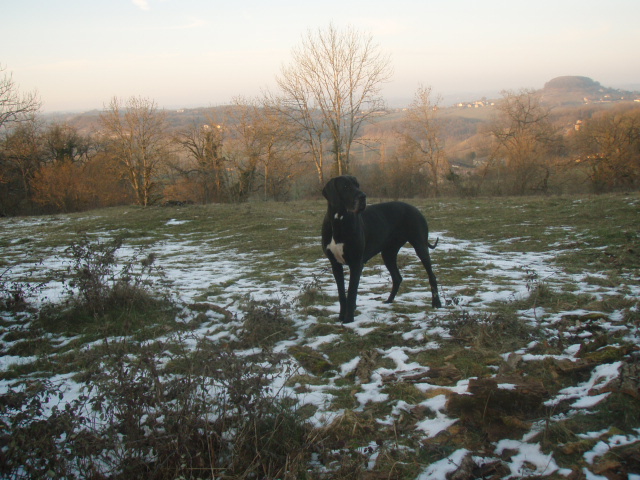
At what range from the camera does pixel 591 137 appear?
26.9 m

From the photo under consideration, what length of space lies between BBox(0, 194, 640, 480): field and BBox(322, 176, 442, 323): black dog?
0.47 meters

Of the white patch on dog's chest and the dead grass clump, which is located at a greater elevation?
the white patch on dog's chest

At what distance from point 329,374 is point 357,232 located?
5.30 feet

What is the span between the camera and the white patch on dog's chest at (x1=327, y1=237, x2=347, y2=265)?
179 inches

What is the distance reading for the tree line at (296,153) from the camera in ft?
93.3

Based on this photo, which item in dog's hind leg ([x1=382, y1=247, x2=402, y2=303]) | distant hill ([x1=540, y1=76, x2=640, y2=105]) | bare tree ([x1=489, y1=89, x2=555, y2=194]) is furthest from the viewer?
distant hill ([x1=540, y1=76, x2=640, y2=105])

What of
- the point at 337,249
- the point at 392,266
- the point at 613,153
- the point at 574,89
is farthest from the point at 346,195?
the point at 574,89

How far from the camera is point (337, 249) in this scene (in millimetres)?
4574

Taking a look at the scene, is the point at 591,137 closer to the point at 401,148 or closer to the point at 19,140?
the point at 401,148

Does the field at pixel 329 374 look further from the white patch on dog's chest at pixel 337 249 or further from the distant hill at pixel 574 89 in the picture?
the distant hill at pixel 574 89

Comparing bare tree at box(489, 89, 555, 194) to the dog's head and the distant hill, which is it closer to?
the dog's head

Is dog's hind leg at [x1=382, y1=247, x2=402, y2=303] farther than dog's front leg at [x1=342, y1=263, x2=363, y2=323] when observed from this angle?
Yes

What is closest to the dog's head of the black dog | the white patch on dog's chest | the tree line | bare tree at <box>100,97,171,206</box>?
the black dog

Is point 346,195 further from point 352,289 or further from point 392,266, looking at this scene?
point 392,266
